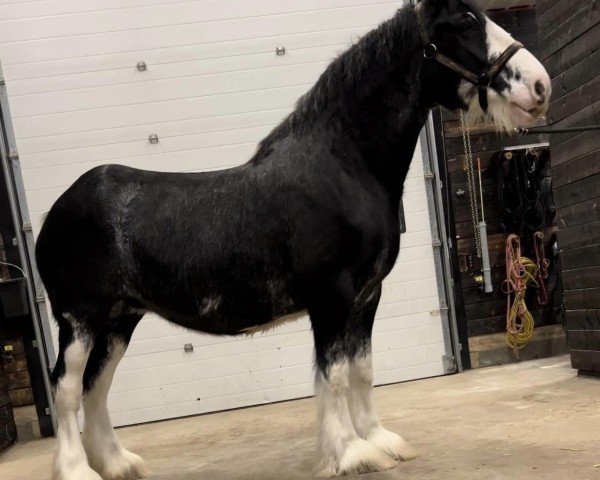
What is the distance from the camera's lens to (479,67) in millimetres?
1949

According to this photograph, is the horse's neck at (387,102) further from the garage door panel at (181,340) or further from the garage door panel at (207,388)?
the garage door panel at (207,388)

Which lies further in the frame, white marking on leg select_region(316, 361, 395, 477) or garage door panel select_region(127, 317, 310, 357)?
garage door panel select_region(127, 317, 310, 357)

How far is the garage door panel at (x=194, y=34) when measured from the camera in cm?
423

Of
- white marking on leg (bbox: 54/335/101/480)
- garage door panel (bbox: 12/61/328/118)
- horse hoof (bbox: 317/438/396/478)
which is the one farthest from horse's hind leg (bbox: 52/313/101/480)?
garage door panel (bbox: 12/61/328/118)

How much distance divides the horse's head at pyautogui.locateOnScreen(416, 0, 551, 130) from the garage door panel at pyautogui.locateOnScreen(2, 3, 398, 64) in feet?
8.60

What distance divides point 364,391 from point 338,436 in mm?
274

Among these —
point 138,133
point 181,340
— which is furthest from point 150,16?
point 181,340

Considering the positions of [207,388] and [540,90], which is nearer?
[540,90]

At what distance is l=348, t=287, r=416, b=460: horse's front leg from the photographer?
7.21ft

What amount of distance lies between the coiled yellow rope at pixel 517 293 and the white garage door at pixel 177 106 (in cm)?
72

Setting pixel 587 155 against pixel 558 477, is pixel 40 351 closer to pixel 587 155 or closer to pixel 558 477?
pixel 558 477

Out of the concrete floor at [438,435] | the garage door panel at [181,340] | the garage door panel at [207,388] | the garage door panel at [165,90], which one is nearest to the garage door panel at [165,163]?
the garage door panel at [165,90]

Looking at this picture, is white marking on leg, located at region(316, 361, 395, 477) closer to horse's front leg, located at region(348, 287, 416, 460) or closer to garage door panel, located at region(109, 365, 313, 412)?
horse's front leg, located at region(348, 287, 416, 460)

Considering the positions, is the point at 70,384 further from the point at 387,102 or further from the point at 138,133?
the point at 138,133
